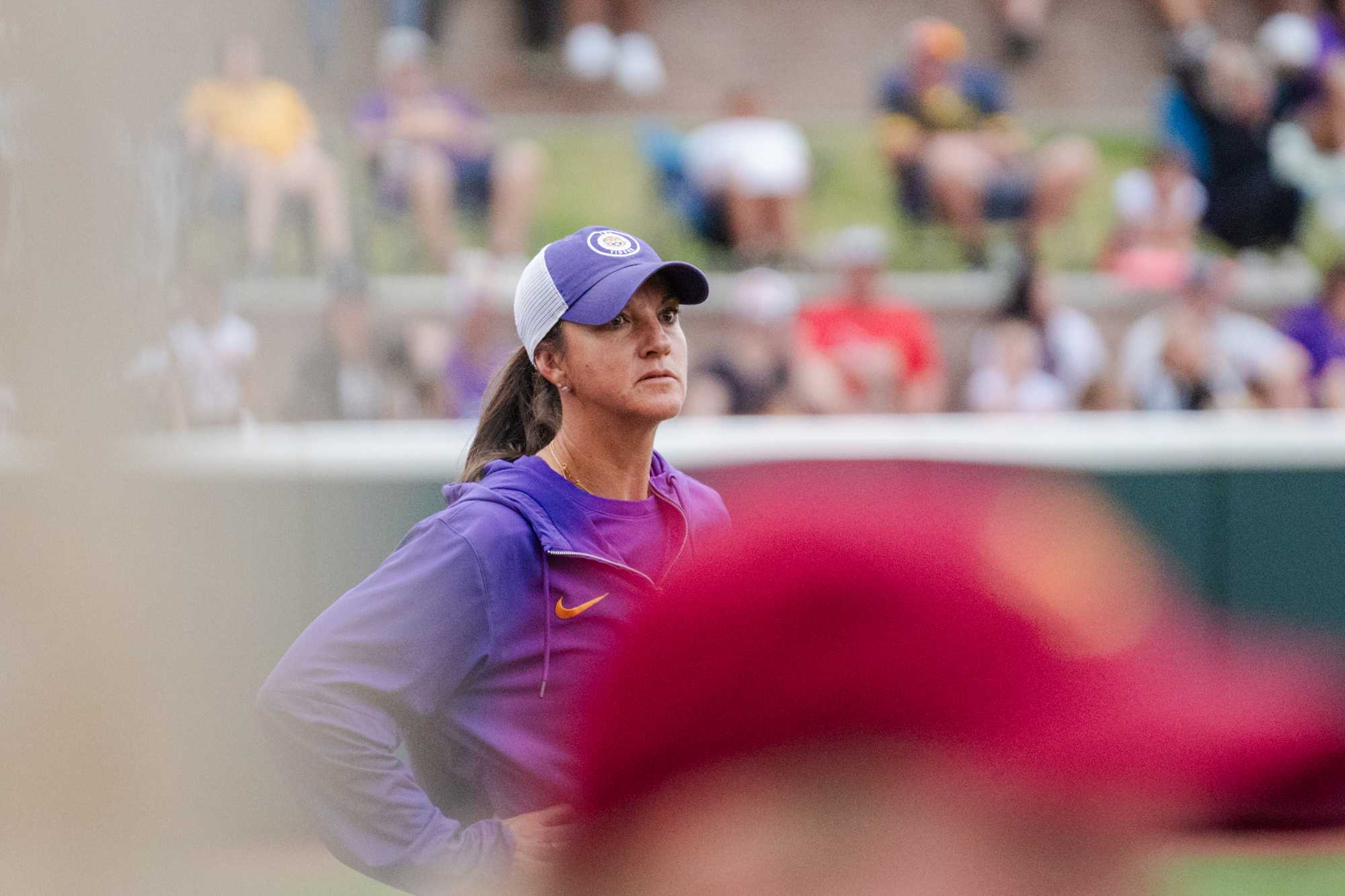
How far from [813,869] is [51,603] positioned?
0.44 meters

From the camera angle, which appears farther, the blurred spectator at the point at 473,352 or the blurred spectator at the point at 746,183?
the blurred spectator at the point at 746,183

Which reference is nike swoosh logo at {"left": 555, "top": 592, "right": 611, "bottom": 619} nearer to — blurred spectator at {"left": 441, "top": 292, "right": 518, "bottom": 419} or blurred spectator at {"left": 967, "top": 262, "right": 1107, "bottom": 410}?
blurred spectator at {"left": 441, "top": 292, "right": 518, "bottom": 419}

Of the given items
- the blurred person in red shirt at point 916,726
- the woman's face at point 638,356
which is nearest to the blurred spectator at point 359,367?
the woman's face at point 638,356

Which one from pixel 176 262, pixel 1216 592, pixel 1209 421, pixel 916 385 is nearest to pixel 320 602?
pixel 176 262

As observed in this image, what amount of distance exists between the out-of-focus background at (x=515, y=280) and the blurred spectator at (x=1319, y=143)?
28 mm

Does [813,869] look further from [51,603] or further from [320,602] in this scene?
[320,602]

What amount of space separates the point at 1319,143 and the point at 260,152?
20.4 feet

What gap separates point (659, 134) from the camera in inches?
365

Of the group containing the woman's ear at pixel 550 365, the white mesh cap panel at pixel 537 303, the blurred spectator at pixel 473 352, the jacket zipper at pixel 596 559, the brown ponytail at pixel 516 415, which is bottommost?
the blurred spectator at pixel 473 352

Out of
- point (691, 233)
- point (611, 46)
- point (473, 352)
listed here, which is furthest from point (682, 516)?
point (611, 46)

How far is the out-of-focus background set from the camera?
55cm

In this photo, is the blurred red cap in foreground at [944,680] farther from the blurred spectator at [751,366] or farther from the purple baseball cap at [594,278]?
the blurred spectator at [751,366]

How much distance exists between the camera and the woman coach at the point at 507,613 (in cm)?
175

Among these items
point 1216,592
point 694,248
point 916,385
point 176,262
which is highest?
point 176,262
